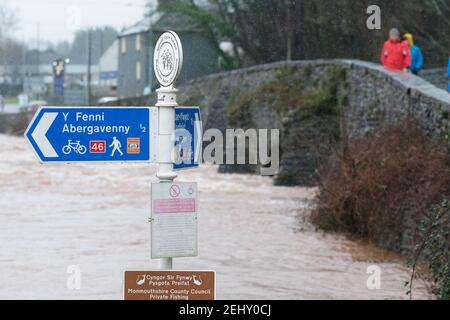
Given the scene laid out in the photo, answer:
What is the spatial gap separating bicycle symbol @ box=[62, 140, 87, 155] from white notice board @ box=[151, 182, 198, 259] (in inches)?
19.2

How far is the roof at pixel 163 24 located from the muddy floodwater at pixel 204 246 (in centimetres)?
738

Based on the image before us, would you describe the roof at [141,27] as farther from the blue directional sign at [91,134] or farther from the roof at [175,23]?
the blue directional sign at [91,134]

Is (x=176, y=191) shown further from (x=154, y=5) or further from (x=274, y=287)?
(x=154, y=5)

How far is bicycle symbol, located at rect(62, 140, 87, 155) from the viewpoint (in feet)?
20.6

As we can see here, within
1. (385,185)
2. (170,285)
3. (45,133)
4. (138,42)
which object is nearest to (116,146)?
(45,133)

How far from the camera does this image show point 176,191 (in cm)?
621

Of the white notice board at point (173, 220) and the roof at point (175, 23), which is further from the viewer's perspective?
the roof at point (175, 23)

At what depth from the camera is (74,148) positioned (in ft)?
20.7

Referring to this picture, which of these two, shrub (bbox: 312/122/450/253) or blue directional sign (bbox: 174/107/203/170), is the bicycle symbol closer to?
blue directional sign (bbox: 174/107/203/170)

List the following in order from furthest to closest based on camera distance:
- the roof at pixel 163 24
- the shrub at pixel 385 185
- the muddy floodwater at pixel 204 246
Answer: the roof at pixel 163 24 < the shrub at pixel 385 185 < the muddy floodwater at pixel 204 246

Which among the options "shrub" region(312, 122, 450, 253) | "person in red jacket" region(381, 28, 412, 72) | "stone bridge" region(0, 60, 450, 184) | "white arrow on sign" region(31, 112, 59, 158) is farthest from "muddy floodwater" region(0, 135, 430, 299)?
"white arrow on sign" region(31, 112, 59, 158)

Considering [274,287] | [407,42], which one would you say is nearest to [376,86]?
[407,42]

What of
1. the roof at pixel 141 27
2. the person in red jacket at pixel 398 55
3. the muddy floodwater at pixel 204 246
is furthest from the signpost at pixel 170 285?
the roof at pixel 141 27

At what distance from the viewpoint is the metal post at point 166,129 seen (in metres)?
6.29
